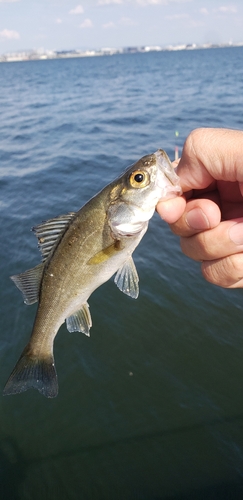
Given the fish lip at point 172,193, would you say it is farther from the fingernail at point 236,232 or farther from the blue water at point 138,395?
the blue water at point 138,395

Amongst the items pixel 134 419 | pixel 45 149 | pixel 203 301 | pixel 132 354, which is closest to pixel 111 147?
pixel 45 149

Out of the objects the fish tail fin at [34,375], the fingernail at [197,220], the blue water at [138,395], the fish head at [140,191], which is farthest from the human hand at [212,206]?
the blue water at [138,395]

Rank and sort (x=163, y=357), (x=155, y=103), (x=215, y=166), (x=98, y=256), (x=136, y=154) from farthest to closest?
(x=155, y=103)
(x=136, y=154)
(x=163, y=357)
(x=98, y=256)
(x=215, y=166)

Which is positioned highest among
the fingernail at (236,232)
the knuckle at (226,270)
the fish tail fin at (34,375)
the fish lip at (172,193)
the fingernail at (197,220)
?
→ the fish lip at (172,193)

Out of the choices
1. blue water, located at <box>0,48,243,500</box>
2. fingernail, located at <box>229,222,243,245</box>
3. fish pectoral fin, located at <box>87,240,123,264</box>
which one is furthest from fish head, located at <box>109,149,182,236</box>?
blue water, located at <box>0,48,243,500</box>

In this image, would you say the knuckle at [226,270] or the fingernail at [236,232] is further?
the knuckle at [226,270]

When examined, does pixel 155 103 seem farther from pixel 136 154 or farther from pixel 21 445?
pixel 21 445

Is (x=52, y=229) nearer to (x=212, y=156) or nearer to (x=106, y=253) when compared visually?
(x=106, y=253)
